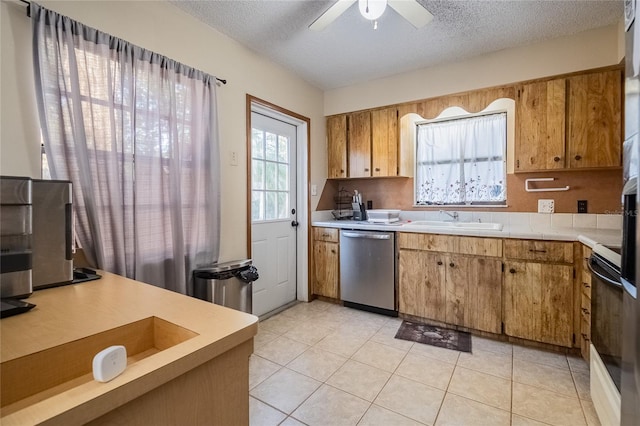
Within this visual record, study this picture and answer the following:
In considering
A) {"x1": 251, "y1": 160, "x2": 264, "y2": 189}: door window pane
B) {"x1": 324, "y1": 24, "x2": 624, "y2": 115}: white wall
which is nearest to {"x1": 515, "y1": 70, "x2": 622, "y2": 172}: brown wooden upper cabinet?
{"x1": 324, "y1": 24, "x2": 624, "y2": 115}: white wall

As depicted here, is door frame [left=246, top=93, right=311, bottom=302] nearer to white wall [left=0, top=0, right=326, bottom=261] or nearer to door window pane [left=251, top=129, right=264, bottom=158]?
white wall [left=0, top=0, right=326, bottom=261]

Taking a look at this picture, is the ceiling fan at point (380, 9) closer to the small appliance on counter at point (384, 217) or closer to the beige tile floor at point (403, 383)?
the small appliance on counter at point (384, 217)

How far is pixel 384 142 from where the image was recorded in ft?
10.9

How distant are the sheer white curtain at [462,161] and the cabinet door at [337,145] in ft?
2.82

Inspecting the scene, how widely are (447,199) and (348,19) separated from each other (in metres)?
2.02

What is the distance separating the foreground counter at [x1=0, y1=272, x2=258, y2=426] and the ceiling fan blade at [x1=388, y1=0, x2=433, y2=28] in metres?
1.91

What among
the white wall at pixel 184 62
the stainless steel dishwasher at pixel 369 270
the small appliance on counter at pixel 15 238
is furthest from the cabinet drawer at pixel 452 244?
the small appliance on counter at pixel 15 238

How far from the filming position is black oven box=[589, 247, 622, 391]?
Answer: 123cm

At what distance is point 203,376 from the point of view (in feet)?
2.23

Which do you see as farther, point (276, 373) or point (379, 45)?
point (379, 45)

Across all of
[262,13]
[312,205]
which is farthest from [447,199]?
[262,13]

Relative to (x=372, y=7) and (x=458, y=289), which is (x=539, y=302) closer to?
(x=458, y=289)

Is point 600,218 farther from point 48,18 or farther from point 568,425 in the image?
point 48,18

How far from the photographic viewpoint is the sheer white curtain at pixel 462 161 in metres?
2.95
